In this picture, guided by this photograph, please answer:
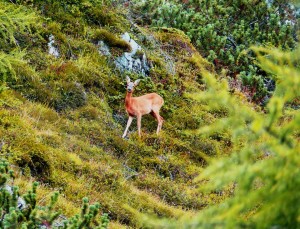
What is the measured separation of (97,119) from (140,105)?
1408 mm

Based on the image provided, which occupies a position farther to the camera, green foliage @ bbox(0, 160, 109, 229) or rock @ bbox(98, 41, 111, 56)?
rock @ bbox(98, 41, 111, 56)

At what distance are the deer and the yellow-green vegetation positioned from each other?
12.7 inches

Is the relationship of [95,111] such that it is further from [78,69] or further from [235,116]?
[235,116]

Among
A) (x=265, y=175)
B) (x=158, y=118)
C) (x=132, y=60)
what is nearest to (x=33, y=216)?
(x=265, y=175)

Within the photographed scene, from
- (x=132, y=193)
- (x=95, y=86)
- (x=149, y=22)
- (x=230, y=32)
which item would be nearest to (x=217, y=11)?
(x=230, y=32)

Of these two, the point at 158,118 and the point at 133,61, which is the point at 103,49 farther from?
the point at 158,118

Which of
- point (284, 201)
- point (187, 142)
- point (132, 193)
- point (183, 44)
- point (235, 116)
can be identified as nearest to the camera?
point (284, 201)

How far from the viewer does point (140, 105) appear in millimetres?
13203

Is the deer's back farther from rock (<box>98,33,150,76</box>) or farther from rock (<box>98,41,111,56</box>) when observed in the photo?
rock (<box>98,41,111,56</box>)

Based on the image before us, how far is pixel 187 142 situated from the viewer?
1330 cm

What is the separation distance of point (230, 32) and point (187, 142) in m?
8.22

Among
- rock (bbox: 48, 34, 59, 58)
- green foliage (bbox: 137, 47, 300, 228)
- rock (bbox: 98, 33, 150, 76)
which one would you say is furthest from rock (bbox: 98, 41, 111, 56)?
green foliage (bbox: 137, 47, 300, 228)

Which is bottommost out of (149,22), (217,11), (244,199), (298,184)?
(149,22)

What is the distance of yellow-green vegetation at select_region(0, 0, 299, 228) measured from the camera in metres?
8.69
